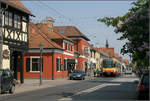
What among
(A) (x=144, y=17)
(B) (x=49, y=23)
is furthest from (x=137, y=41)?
(B) (x=49, y=23)

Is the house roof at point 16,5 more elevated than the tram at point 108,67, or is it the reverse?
the house roof at point 16,5

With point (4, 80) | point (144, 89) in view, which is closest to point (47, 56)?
point (4, 80)

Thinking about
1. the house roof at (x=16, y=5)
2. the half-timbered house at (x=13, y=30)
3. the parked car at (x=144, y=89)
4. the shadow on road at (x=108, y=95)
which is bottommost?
the shadow on road at (x=108, y=95)

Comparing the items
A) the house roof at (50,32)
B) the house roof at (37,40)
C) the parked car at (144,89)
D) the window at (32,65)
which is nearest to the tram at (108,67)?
the house roof at (50,32)

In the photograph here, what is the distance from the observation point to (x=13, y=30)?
1147 inches

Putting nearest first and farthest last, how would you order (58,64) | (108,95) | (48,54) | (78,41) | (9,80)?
(108,95) → (9,80) → (48,54) → (58,64) → (78,41)

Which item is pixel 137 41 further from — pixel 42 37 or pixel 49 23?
pixel 49 23

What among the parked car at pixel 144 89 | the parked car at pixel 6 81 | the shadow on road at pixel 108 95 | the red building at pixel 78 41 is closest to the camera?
the parked car at pixel 144 89

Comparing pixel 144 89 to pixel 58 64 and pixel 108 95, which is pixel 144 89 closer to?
pixel 108 95

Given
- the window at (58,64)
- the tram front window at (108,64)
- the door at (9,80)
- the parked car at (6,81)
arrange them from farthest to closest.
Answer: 1. the tram front window at (108,64)
2. the window at (58,64)
3. the door at (9,80)
4. the parked car at (6,81)

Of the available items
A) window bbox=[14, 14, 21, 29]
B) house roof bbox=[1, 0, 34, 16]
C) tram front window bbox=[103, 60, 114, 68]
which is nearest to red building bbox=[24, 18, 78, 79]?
tram front window bbox=[103, 60, 114, 68]

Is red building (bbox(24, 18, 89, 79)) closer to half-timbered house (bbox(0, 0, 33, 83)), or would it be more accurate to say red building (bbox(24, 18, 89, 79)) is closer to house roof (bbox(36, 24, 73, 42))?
house roof (bbox(36, 24, 73, 42))

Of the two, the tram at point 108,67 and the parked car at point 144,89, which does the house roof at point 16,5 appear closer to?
the parked car at point 144,89

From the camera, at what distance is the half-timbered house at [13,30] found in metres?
27.8
